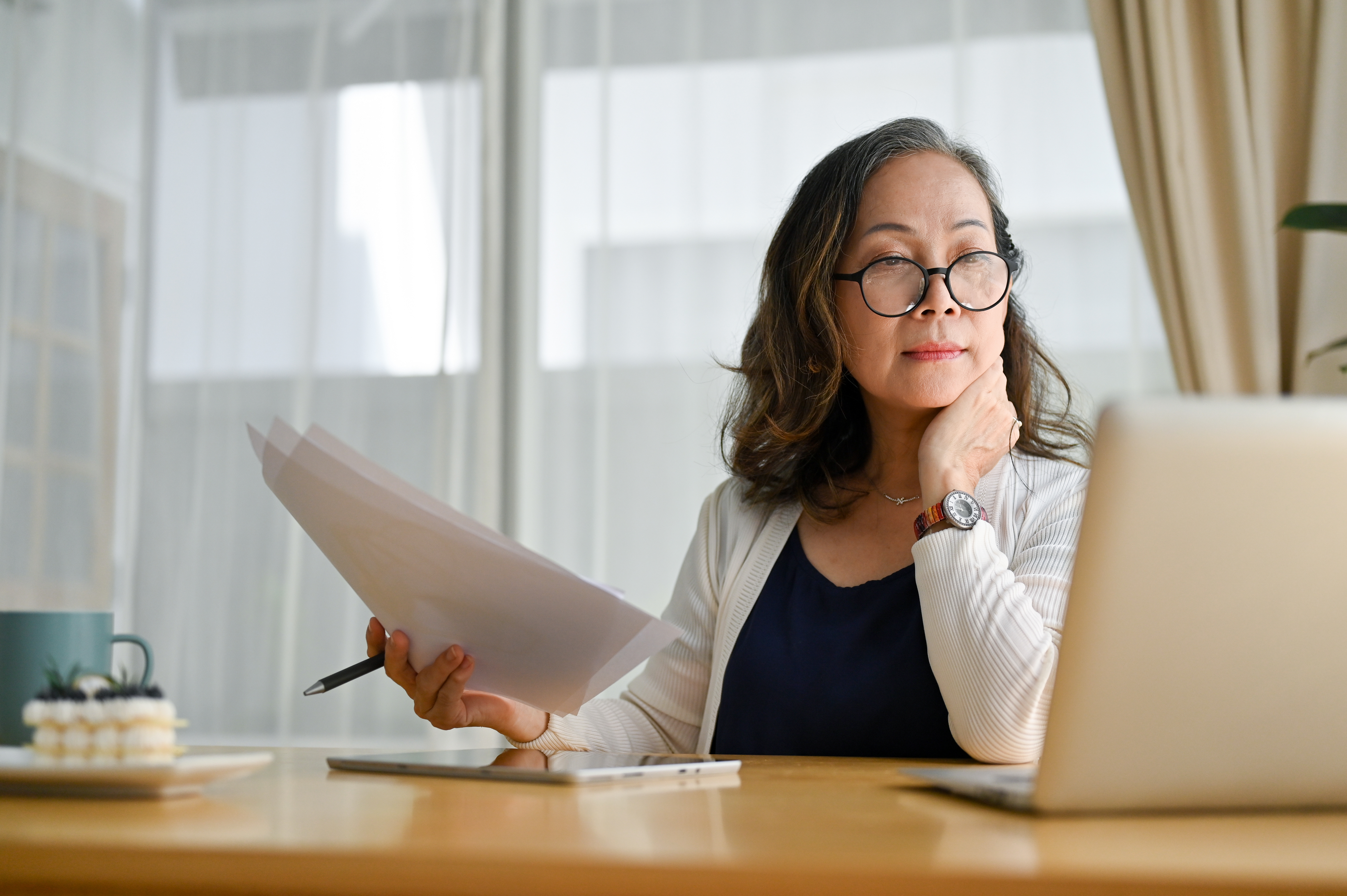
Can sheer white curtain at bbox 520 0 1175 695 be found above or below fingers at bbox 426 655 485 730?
above

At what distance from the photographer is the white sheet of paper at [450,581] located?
0.82 metres

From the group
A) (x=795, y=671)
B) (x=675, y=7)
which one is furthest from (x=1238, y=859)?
(x=675, y=7)

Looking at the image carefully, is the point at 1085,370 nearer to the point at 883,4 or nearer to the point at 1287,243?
the point at 1287,243

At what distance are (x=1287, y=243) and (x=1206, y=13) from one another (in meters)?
0.54

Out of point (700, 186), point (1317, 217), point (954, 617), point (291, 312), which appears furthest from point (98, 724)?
point (291, 312)

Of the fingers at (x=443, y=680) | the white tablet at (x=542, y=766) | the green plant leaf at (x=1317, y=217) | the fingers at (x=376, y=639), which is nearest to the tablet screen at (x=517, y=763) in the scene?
the white tablet at (x=542, y=766)

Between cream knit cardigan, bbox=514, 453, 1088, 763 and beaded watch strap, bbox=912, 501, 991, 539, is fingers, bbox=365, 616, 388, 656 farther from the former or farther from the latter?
beaded watch strap, bbox=912, 501, 991, 539

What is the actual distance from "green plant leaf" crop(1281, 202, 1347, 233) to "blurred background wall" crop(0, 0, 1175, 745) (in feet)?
3.01

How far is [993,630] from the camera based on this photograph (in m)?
1.09

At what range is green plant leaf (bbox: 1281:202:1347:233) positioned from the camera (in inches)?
59.9

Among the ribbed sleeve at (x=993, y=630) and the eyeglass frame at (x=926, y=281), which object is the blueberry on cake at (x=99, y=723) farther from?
the eyeglass frame at (x=926, y=281)

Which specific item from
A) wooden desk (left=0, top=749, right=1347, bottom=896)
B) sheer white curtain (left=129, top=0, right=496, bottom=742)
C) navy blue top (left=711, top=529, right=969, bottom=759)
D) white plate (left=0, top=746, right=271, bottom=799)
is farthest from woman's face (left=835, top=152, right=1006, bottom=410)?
sheer white curtain (left=129, top=0, right=496, bottom=742)

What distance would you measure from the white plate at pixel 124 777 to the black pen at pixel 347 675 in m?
0.36

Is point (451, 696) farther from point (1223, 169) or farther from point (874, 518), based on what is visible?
point (1223, 169)
